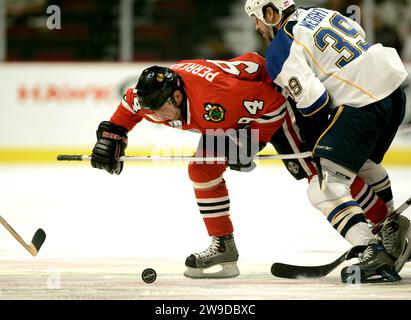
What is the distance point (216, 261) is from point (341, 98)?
0.78 metres

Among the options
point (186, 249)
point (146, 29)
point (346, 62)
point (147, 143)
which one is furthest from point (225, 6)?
point (346, 62)

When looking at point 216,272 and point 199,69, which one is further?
point 216,272

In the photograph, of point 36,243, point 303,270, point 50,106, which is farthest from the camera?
point 50,106

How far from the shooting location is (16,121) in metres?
7.82

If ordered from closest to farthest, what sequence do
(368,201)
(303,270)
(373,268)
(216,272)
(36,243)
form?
(373,268)
(303,270)
(216,272)
(368,201)
(36,243)

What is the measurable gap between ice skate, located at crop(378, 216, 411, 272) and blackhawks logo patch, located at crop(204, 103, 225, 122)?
0.81 m

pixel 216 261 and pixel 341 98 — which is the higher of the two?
pixel 341 98

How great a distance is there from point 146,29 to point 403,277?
5382 mm

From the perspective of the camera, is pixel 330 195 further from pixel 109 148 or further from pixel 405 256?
pixel 109 148

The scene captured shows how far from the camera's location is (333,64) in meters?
3.14

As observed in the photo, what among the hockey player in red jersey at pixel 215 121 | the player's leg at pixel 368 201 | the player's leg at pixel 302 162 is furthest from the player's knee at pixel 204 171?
the player's leg at pixel 368 201

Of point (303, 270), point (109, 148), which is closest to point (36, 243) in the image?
point (109, 148)
